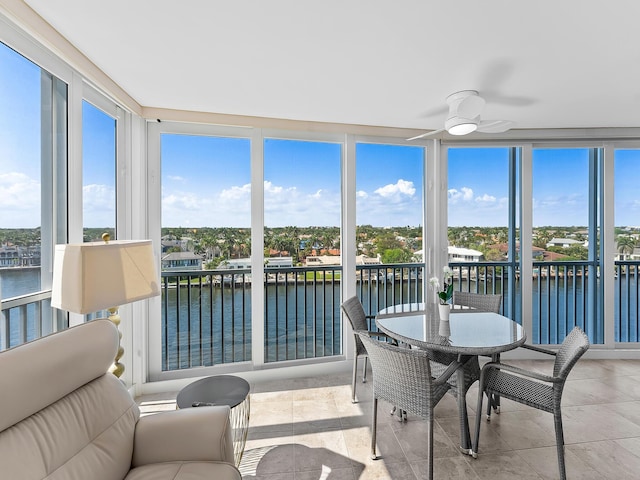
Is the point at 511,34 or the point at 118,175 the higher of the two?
the point at 511,34

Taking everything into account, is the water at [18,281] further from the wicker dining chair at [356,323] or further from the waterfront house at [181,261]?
the wicker dining chair at [356,323]

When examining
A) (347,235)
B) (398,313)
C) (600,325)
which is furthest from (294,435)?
(600,325)

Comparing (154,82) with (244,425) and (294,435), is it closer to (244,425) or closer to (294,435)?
(244,425)

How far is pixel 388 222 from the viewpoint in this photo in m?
3.60

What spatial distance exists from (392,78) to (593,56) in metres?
1.26

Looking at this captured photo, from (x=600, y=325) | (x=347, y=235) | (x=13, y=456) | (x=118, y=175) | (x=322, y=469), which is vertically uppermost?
(x=118, y=175)

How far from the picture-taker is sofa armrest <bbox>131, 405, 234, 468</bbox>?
1.42 m

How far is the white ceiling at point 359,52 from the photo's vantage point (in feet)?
5.22

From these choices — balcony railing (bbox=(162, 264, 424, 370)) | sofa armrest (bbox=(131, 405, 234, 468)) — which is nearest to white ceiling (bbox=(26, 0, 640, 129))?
balcony railing (bbox=(162, 264, 424, 370))

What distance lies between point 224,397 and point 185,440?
41cm

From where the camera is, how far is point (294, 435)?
2.29 m

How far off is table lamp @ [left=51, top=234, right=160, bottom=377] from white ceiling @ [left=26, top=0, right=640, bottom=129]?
4.02 ft

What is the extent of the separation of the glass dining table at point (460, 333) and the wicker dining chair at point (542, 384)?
129 mm

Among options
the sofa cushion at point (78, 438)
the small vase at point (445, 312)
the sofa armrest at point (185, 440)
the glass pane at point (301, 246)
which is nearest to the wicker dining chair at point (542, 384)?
the small vase at point (445, 312)
